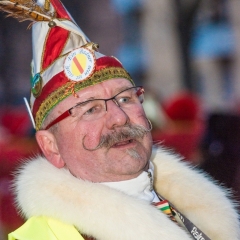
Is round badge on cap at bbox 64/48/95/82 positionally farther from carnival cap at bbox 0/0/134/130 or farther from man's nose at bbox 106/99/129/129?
man's nose at bbox 106/99/129/129

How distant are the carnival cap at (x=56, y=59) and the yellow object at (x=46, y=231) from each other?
644mm

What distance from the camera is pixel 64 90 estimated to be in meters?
3.53

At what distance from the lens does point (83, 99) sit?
11.6 feet

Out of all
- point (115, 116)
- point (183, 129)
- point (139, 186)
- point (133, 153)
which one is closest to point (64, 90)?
point (115, 116)

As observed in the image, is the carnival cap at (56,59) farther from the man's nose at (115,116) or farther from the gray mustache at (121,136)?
the gray mustache at (121,136)

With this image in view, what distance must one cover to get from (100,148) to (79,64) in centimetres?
46

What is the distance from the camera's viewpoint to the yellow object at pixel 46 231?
315 centimetres

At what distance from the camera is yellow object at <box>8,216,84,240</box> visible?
3.15 m

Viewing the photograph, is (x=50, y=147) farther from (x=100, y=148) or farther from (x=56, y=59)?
(x=56, y=59)

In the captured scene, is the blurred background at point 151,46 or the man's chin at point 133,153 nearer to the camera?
the man's chin at point 133,153

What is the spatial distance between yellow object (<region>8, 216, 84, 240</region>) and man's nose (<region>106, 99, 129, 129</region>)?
585 millimetres

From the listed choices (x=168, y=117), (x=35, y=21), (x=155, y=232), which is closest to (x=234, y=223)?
(x=155, y=232)

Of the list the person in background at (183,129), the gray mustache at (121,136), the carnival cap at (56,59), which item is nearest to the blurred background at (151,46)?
the person in background at (183,129)

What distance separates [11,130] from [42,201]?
558 centimetres
